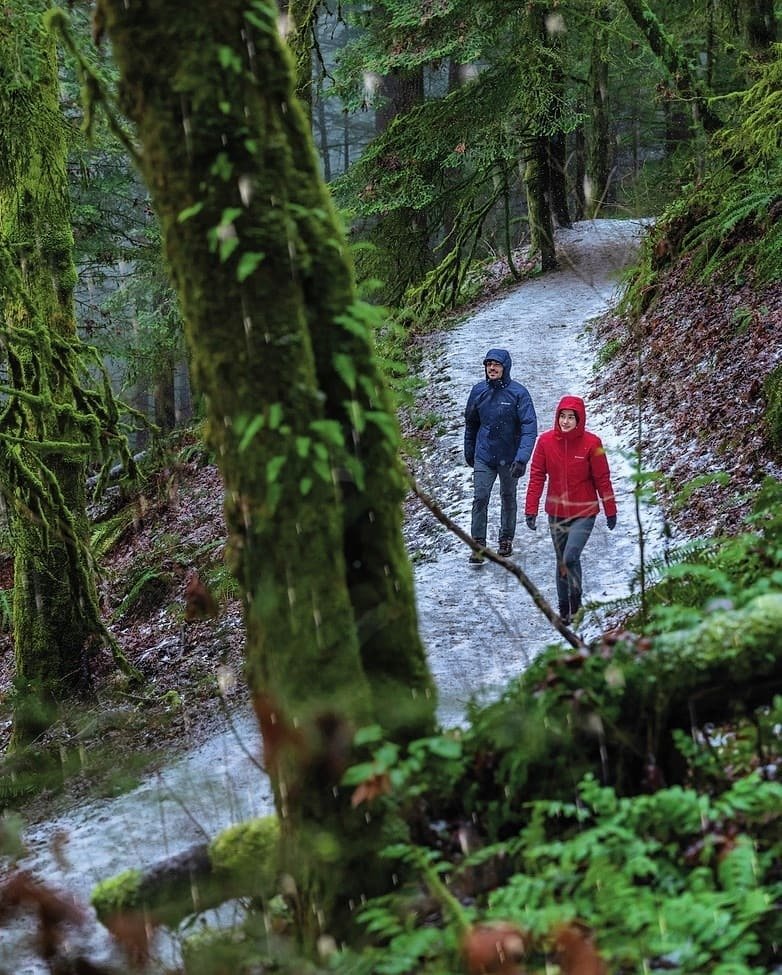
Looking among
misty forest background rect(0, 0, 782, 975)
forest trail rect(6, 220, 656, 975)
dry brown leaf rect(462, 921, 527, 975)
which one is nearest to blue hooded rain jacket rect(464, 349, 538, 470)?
forest trail rect(6, 220, 656, 975)

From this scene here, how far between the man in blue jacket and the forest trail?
55 centimetres

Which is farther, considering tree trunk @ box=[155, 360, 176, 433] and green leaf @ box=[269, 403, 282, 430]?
tree trunk @ box=[155, 360, 176, 433]

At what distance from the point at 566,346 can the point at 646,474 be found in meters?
12.0

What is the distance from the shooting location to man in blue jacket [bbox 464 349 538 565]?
8.98 meters

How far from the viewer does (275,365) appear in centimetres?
315

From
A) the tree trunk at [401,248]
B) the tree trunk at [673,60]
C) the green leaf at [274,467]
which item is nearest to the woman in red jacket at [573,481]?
the green leaf at [274,467]

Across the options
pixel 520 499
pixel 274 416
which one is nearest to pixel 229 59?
pixel 274 416

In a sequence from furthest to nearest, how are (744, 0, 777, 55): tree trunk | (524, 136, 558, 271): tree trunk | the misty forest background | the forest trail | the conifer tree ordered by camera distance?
(524, 136, 558, 271): tree trunk < (744, 0, 777, 55): tree trunk < the conifer tree < the forest trail < the misty forest background

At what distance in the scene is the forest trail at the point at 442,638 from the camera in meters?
5.93

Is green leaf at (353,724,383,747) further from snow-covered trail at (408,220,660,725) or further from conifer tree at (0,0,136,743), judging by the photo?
conifer tree at (0,0,136,743)

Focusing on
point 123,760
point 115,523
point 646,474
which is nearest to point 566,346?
point 115,523

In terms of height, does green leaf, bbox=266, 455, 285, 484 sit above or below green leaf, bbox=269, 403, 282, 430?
below

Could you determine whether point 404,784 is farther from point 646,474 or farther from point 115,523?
point 115,523

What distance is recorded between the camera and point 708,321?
11.7 metres
